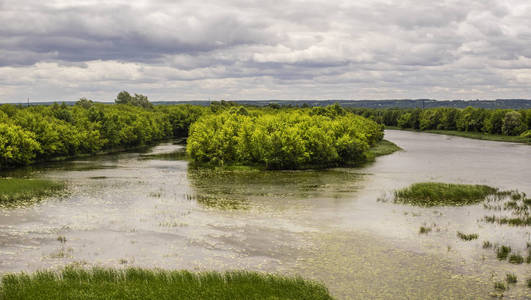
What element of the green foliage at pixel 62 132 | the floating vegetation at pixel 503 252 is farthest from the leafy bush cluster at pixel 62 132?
A: the floating vegetation at pixel 503 252

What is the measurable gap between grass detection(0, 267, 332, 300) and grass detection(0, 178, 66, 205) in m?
24.5

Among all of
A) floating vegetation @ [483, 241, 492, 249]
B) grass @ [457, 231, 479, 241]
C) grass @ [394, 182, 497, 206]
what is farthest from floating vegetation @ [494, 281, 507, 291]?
grass @ [394, 182, 497, 206]

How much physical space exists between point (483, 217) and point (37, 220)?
3796cm

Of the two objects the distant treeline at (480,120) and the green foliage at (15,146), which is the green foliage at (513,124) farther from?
the green foliage at (15,146)

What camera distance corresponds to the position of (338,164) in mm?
78438

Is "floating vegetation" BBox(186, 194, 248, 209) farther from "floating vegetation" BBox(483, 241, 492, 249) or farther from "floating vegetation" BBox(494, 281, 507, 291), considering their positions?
"floating vegetation" BBox(494, 281, 507, 291)

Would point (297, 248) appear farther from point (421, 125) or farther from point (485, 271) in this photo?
point (421, 125)

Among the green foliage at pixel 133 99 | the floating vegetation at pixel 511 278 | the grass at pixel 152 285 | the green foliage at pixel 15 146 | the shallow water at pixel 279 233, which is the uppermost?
the green foliage at pixel 133 99

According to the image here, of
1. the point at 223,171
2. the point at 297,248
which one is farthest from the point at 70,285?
the point at 223,171

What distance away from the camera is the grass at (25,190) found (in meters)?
45.5

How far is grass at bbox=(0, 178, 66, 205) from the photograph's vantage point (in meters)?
45.5

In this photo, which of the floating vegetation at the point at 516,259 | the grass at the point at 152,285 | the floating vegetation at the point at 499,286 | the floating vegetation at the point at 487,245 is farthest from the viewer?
the floating vegetation at the point at 487,245

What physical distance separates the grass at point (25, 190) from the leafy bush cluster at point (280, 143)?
3005 cm

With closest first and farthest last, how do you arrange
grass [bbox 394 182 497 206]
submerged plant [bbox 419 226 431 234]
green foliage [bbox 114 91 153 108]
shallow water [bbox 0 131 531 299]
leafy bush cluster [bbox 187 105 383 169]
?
shallow water [bbox 0 131 531 299], submerged plant [bbox 419 226 431 234], grass [bbox 394 182 497 206], leafy bush cluster [bbox 187 105 383 169], green foliage [bbox 114 91 153 108]
